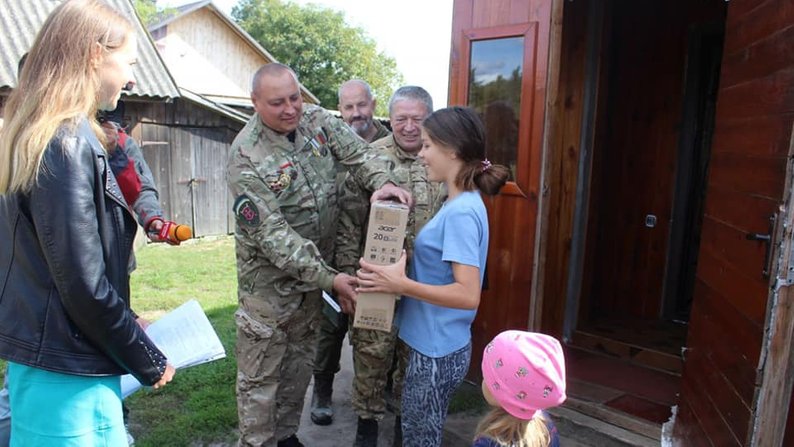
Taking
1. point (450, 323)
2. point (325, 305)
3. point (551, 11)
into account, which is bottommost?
point (325, 305)

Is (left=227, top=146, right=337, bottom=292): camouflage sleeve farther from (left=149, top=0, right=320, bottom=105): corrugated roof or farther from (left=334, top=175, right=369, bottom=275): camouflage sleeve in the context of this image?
(left=149, top=0, right=320, bottom=105): corrugated roof

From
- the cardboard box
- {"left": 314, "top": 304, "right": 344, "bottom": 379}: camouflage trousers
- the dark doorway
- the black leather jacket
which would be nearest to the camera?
the black leather jacket

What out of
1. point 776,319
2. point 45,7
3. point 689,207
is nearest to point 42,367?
point 776,319

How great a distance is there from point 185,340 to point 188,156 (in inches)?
357

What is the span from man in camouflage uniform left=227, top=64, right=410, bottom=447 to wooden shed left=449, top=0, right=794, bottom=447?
1.14 metres

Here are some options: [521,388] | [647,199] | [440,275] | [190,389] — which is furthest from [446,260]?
[647,199]

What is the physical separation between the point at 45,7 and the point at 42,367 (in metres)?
9.65

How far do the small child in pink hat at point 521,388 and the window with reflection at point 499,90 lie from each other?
6.70 ft

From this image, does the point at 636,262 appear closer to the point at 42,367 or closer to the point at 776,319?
the point at 776,319

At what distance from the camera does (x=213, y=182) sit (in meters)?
11.0

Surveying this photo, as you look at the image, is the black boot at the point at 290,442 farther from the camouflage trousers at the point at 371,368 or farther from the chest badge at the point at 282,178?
the chest badge at the point at 282,178

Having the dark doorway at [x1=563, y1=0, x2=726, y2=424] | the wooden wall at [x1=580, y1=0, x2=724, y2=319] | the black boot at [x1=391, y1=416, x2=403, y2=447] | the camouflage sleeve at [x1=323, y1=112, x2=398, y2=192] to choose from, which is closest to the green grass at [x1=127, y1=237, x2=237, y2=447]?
the black boot at [x1=391, y1=416, x2=403, y2=447]

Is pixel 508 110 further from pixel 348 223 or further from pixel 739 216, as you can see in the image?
pixel 739 216

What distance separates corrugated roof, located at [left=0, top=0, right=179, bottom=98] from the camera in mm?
7742
